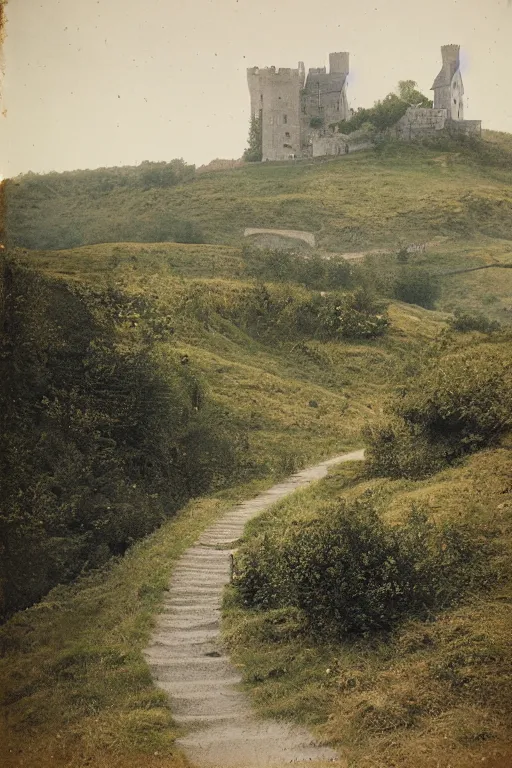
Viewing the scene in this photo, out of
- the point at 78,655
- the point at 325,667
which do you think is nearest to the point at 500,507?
the point at 325,667

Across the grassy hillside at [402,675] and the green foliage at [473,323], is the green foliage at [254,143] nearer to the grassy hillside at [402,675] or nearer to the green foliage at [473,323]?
the green foliage at [473,323]

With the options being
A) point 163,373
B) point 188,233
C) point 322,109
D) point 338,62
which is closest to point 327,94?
point 322,109

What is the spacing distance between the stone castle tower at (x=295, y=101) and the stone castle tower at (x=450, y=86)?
687 mm

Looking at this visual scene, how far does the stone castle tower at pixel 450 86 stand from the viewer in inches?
296

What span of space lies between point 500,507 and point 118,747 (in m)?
2.91

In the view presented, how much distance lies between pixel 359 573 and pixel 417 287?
2421 mm

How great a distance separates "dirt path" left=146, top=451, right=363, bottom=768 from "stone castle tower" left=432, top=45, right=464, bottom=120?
2726 millimetres

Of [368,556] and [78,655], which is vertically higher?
[368,556]

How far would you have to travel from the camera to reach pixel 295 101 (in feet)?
25.2

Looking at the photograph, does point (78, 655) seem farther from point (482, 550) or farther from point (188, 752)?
point (482, 550)

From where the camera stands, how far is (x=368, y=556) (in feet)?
20.1

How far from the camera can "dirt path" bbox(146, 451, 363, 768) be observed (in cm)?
570

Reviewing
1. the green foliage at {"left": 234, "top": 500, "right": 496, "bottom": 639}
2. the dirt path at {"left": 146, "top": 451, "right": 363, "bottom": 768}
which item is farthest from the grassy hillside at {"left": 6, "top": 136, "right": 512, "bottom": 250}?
the green foliage at {"left": 234, "top": 500, "right": 496, "bottom": 639}

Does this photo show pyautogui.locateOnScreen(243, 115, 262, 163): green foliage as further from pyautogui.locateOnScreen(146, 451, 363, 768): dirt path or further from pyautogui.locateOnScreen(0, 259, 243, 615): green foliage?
pyautogui.locateOnScreen(146, 451, 363, 768): dirt path
